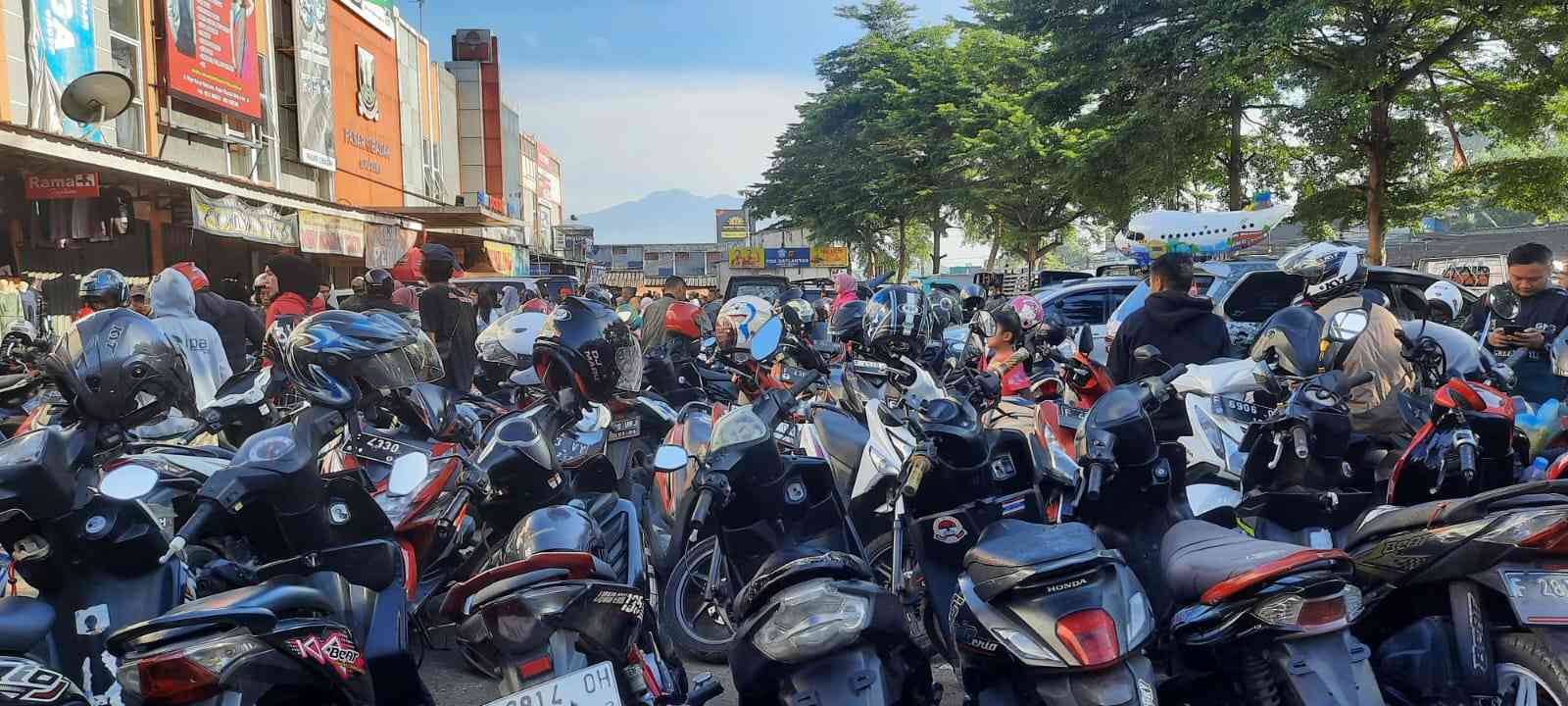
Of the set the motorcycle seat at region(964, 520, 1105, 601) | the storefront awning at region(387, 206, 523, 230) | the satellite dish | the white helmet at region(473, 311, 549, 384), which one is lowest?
the motorcycle seat at region(964, 520, 1105, 601)

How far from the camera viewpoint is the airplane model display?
18047 millimetres

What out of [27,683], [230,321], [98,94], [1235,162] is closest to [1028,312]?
[27,683]

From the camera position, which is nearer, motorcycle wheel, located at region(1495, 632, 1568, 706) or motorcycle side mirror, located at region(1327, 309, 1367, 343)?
motorcycle wheel, located at region(1495, 632, 1568, 706)

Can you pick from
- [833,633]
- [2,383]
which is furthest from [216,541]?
[2,383]

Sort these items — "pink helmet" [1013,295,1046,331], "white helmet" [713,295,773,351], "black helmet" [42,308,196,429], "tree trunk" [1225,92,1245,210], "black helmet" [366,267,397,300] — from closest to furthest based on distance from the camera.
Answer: "black helmet" [42,308,196,429]
"pink helmet" [1013,295,1046,331]
"white helmet" [713,295,773,351]
"black helmet" [366,267,397,300]
"tree trunk" [1225,92,1245,210]

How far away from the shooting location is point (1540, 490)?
2.85 m

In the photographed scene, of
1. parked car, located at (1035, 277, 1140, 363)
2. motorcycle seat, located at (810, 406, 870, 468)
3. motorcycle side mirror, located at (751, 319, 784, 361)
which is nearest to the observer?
motorcycle seat, located at (810, 406, 870, 468)

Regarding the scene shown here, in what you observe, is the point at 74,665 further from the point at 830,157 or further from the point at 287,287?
the point at 830,157

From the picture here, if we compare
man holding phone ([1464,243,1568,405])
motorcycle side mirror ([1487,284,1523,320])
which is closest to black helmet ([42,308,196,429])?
man holding phone ([1464,243,1568,405])

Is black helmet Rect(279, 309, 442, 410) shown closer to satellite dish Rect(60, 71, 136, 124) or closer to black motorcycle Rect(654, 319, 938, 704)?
black motorcycle Rect(654, 319, 938, 704)

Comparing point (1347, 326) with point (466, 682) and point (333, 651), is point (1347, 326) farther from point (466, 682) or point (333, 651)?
point (466, 682)

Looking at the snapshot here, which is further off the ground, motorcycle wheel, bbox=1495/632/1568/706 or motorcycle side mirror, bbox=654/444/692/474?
motorcycle side mirror, bbox=654/444/692/474

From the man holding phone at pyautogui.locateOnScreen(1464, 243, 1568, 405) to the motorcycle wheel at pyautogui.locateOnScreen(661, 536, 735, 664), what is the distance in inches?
188

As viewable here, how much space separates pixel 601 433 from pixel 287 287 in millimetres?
5343
